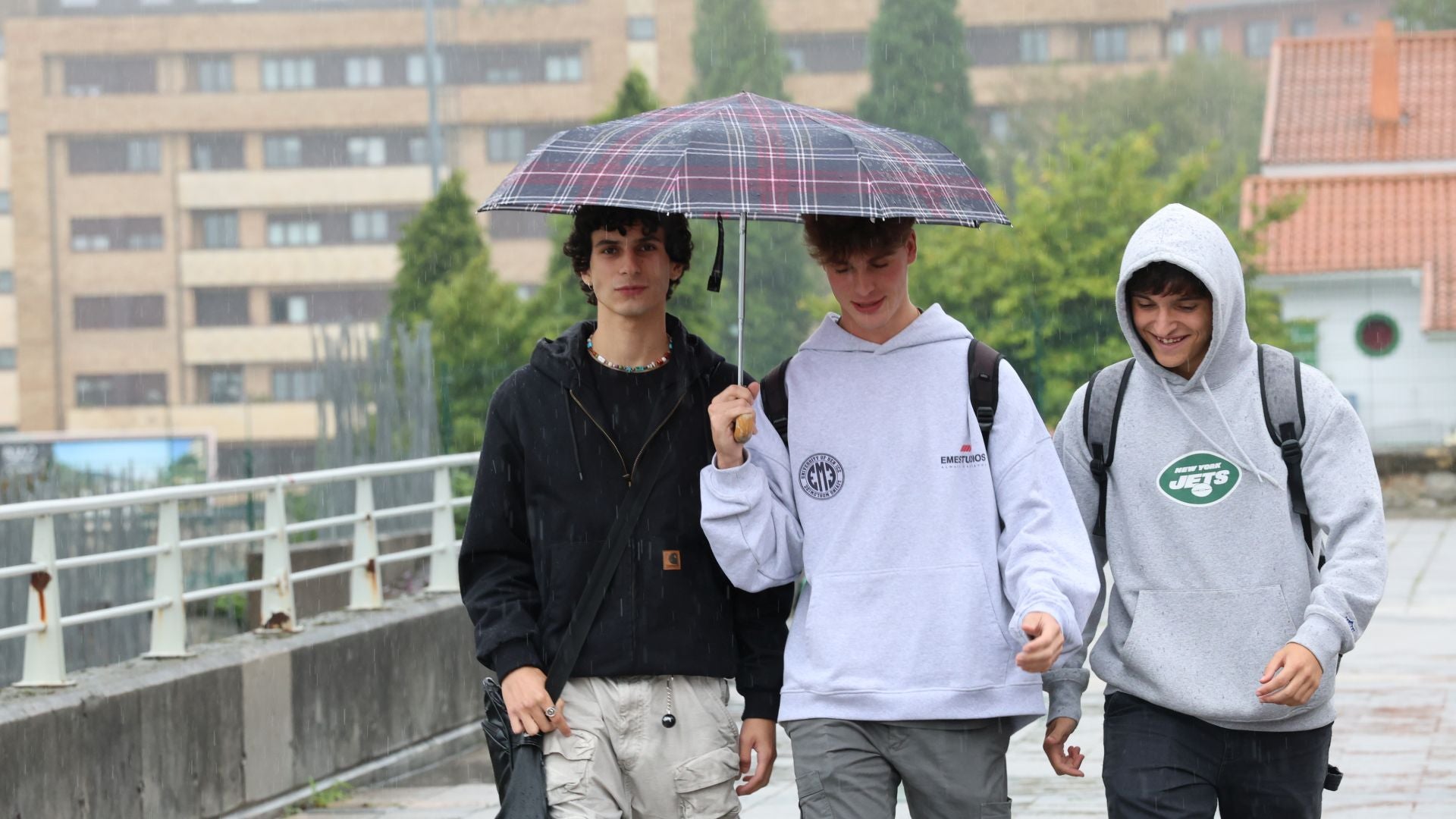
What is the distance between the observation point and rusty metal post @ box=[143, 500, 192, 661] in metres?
7.71

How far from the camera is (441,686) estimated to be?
9.79m

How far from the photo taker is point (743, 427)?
3.89 meters

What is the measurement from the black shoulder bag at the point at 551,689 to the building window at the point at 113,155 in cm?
7930

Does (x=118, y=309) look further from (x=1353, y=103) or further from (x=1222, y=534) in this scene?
(x=1222, y=534)

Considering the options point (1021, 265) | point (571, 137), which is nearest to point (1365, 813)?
point (571, 137)

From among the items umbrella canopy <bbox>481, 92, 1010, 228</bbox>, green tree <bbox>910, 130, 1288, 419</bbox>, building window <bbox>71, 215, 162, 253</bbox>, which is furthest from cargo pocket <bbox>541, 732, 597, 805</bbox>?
building window <bbox>71, 215, 162, 253</bbox>

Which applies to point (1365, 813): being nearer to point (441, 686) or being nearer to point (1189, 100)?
point (441, 686)

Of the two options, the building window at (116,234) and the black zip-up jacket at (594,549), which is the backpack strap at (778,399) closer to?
the black zip-up jacket at (594,549)

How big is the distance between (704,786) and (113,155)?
263 ft

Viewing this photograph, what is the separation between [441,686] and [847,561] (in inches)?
242

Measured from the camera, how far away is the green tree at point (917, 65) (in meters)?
70.3

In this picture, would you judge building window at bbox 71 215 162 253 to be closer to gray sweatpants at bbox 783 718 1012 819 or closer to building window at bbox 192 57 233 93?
building window at bbox 192 57 233 93

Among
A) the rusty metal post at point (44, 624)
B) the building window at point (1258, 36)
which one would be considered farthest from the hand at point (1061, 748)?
the building window at point (1258, 36)

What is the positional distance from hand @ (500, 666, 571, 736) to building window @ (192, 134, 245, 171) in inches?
3122
